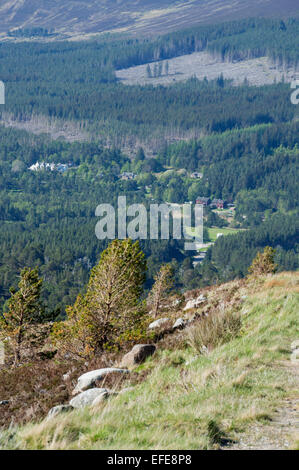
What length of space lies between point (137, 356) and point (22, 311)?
568 inches

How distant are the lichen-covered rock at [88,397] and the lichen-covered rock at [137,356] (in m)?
2.93

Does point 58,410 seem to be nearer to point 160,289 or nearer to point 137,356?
point 137,356

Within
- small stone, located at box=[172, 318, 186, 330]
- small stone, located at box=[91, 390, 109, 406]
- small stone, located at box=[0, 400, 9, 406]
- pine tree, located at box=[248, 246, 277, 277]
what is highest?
small stone, located at box=[91, 390, 109, 406]

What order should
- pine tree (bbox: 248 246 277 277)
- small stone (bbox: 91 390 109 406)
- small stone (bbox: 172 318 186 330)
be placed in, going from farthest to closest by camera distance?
pine tree (bbox: 248 246 277 277) < small stone (bbox: 172 318 186 330) < small stone (bbox: 91 390 109 406)

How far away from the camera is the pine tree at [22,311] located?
30.4m

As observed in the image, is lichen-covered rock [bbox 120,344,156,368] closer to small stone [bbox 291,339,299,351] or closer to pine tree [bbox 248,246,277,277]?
small stone [bbox 291,339,299,351]

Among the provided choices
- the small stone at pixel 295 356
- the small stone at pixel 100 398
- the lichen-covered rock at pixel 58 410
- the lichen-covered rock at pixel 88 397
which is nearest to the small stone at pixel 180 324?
the small stone at pixel 295 356

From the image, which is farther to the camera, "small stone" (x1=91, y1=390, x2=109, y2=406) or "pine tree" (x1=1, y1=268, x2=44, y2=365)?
"pine tree" (x1=1, y1=268, x2=44, y2=365)

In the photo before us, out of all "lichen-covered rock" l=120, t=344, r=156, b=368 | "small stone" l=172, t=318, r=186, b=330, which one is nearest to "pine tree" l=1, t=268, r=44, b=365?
"small stone" l=172, t=318, r=186, b=330

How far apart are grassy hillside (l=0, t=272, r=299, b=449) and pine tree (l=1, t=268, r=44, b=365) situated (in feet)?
44.5

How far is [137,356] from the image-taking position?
17.4m

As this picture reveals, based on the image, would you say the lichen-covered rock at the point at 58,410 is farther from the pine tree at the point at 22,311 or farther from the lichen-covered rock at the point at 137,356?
the pine tree at the point at 22,311

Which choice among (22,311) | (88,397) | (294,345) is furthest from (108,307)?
(88,397)

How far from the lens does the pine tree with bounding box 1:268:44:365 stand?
30422 mm
